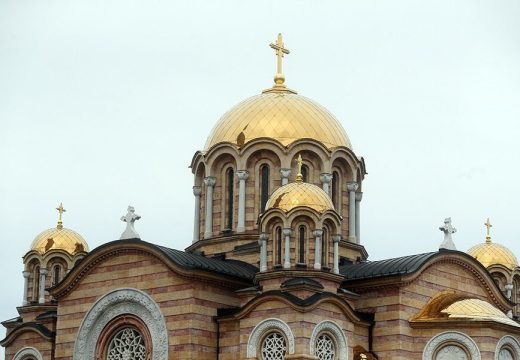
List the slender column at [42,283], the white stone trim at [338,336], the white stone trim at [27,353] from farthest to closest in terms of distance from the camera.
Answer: the slender column at [42,283] → the white stone trim at [27,353] → the white stone trim at [338,336]

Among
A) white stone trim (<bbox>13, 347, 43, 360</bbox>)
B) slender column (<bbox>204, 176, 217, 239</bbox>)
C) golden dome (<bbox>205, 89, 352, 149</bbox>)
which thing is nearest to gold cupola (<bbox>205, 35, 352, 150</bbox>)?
golden dome (<bbox>205, 89, 352, 149</bbox>)

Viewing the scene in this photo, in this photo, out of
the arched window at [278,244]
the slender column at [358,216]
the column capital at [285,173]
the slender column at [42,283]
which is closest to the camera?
the arched window at [278,244]

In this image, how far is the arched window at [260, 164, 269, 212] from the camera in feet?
133

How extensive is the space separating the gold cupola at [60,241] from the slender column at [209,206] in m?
4.96

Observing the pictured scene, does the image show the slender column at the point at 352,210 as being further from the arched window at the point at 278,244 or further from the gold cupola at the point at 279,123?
the arched window at the point at 278,244

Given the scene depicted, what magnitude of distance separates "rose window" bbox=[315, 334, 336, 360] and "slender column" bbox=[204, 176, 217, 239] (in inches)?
289

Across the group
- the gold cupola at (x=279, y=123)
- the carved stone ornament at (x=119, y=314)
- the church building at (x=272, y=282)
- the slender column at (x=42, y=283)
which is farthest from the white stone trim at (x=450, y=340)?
the slender column at (x=42, y=283)

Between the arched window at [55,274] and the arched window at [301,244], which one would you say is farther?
the arched window at [55,274]

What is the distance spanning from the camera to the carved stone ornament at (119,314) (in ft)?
121

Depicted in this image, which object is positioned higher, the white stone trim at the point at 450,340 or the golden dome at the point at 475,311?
the golden dome at the point at 475,311

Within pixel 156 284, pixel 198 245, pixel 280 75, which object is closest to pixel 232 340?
pixel 156 284

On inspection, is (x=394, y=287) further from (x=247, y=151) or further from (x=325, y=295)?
(x=247, y=151)

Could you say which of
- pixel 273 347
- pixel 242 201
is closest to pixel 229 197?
pixel 242 201

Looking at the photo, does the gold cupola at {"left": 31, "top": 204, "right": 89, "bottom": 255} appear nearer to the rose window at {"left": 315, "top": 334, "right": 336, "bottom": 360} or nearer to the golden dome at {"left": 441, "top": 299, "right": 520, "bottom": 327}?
the rose window at {"left": 315, "top": 334, "right": 336, "bottom": 360}
